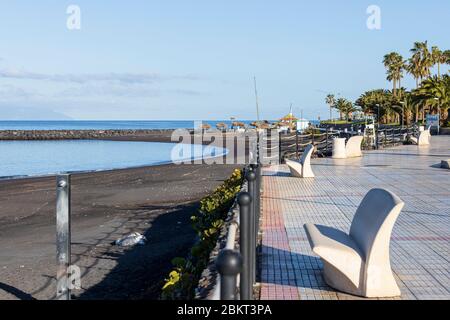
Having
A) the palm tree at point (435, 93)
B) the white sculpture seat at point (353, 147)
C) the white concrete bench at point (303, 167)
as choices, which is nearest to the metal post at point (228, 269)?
the white concrete bench at point (303, 167)

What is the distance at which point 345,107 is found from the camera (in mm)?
140750

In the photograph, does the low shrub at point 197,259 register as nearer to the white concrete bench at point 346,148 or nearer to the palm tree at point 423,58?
the white concrete bench at point 346,148

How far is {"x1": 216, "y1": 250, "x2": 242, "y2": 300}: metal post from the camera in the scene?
260cm

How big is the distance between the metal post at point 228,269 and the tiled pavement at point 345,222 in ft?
8.10

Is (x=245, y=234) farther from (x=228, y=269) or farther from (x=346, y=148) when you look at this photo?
(x=346, y=148)

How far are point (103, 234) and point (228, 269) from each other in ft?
33.4

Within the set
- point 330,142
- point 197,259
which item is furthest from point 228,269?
point 330,142

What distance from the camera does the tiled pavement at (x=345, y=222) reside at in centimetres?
547

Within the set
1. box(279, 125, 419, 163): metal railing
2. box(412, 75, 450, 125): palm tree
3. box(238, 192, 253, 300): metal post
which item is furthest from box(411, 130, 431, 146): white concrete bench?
box(238, 192, 253, 300): metal post

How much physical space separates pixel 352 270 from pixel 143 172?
25436mm

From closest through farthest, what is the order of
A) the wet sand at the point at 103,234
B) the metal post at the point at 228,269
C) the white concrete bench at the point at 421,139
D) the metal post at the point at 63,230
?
1. the metal post at the point at 228,269
2. the metal post at the point at 63,230
3. the wet sand at the point at 103,234
4. the white concrete bench at the point at 421,139

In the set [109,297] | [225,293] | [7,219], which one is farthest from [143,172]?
[225,293]

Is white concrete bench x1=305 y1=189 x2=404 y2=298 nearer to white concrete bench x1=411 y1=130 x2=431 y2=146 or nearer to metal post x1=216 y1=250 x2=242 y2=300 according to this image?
metal post x1=216 y1=250 x2=242 y2=300

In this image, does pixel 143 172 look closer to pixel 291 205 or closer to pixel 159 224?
pixel 159 224
